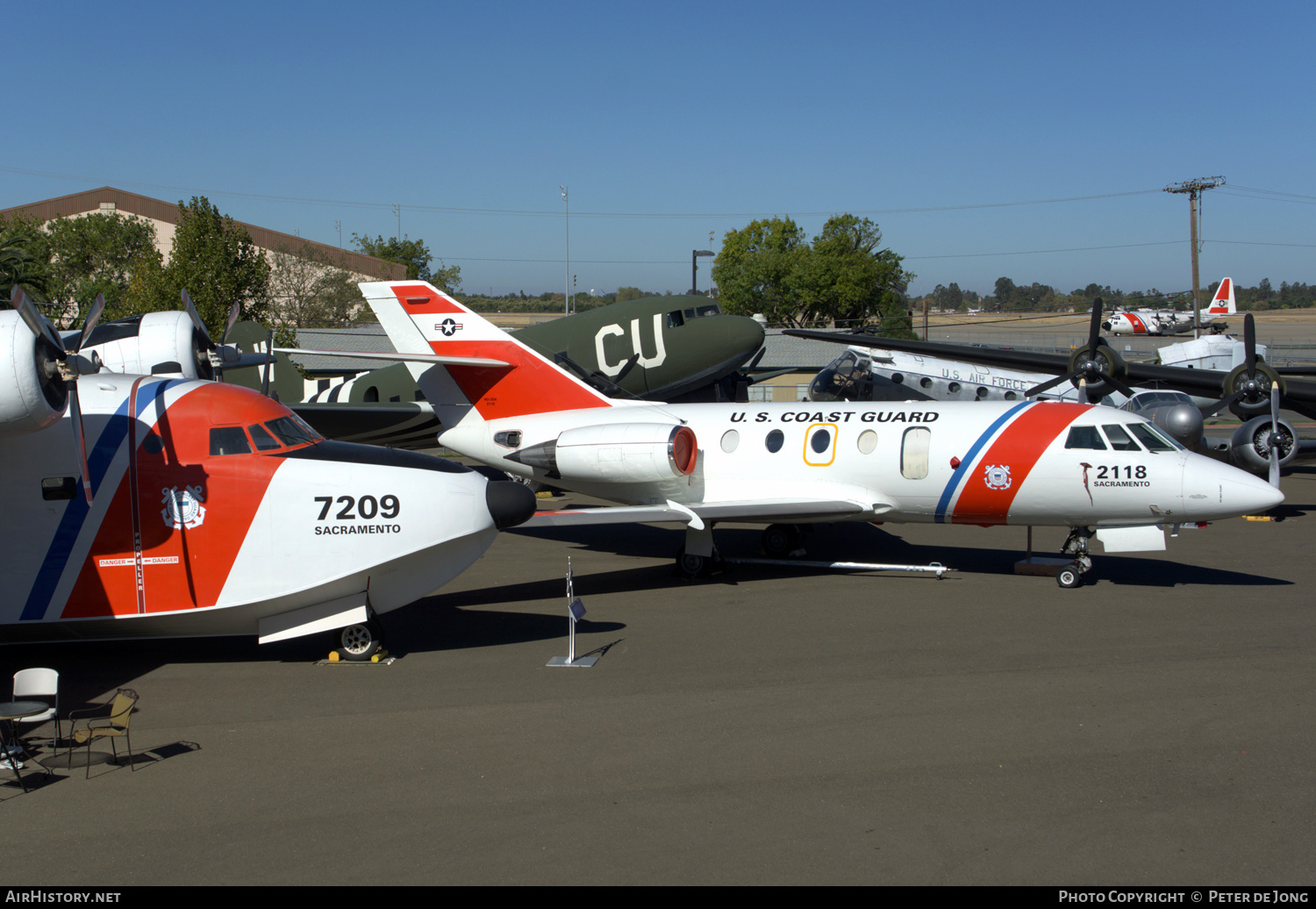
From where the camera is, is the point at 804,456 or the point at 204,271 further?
the point at 204,271

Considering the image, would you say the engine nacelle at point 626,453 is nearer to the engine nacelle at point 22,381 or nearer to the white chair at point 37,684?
the engine nacelle at point 22,381

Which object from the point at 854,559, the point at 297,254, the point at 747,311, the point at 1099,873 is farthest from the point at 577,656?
the point at 747,311

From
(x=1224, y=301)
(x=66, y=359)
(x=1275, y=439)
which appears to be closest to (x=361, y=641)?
(x=66, y=359)

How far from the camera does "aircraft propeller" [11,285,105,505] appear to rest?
7539 mm

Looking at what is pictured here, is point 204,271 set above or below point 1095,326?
above

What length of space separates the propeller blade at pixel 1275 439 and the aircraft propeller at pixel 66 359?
741 inches

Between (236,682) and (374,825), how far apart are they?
4.08 metres

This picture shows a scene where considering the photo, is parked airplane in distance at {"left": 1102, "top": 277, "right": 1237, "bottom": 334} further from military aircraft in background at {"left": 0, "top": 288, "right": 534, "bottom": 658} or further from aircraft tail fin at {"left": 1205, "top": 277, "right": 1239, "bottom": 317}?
military aircraft in background at {"left": 0, "top": 288, "right": 534, "bottom": 658}

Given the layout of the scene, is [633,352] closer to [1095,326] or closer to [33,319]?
[1095,326]

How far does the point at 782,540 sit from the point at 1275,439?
10.4m

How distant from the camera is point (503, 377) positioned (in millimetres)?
16469

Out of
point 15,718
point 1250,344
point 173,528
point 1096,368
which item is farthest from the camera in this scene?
point 1250,344

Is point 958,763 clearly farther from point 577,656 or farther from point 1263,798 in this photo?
point 577,656

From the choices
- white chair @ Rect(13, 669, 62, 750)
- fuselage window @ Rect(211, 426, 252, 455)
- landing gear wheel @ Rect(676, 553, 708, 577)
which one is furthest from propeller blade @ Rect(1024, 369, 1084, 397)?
white chair @ Rect(13, 669, 62, 750)
